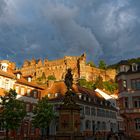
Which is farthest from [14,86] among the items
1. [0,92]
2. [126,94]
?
[126,94]

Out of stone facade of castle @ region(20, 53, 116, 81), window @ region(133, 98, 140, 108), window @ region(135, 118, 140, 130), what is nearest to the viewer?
window @ region(135, 118, 140, 130)

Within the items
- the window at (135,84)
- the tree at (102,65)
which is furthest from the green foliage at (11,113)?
the tree at (102,65)

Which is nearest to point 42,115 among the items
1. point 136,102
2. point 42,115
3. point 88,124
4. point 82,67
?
point 42,115

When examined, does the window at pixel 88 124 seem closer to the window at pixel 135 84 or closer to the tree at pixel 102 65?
the window at pixel 135 84

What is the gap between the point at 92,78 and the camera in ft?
513

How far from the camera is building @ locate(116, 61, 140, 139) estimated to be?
1745 inches

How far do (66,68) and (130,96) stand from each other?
116250 millimetres

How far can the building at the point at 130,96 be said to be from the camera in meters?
44.3

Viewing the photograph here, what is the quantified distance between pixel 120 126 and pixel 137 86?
39.1m

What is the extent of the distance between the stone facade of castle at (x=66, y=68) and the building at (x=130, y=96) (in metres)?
100

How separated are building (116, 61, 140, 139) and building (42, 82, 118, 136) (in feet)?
46.3

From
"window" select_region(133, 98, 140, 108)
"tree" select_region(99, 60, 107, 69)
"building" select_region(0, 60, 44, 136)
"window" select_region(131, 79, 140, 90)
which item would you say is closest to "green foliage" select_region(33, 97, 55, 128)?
"building" select_region(0, 60, 44, 136)

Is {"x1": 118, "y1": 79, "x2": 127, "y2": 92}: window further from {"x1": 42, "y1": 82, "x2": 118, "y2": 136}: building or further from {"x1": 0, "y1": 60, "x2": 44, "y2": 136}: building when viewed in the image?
{"x1": 0, "y1": 60, "x2": 44, "y2": 136}: building

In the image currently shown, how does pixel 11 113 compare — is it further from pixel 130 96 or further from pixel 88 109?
pixel 88 109
